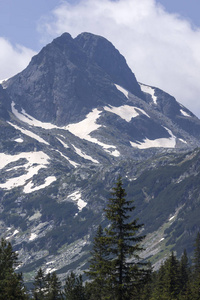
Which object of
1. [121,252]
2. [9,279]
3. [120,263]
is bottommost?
[9,279]

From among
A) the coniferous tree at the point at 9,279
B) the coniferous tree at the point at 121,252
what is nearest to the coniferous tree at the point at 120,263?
the coniferous tree at the point at 121,252

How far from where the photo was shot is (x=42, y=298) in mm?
77812

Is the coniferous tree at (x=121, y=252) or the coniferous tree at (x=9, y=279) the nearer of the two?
the coniferous tree at (x=121, y=252)

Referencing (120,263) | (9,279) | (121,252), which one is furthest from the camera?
(9,279)

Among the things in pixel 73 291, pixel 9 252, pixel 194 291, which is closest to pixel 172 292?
pixel 194 291

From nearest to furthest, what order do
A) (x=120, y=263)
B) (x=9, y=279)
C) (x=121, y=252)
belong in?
(x=120, y=263) < (x=121, y=252) < (x=9, y=279)

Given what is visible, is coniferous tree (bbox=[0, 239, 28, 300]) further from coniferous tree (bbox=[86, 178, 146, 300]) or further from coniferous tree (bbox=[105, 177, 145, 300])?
coniferous tree (bbox=[105, 177, 145, 300])

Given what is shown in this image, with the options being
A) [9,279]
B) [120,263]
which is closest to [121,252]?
[120,263]

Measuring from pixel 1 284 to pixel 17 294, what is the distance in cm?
1056

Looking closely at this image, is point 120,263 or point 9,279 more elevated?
point 120,263

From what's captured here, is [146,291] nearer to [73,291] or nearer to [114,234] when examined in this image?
[73,291]

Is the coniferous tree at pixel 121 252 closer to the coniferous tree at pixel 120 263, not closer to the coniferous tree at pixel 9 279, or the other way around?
the coniferous tree at pixel 120 263

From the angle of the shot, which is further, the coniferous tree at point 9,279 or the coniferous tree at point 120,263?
the coniferous tree at point 9,279

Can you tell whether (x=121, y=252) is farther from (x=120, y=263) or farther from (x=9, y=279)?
(x=9, y=279)
